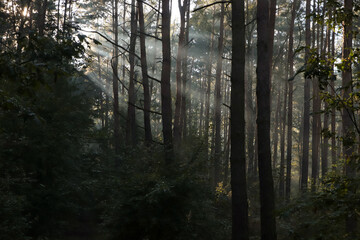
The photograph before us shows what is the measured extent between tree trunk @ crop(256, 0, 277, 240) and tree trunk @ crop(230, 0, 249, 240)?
41 cm

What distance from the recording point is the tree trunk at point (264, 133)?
320 inches

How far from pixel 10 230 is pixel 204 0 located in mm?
23516

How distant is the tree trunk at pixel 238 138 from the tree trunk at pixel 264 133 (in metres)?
0.41

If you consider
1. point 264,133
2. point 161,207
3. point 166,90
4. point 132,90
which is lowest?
point 161,207

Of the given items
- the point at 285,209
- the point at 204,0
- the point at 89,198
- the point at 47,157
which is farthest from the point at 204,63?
the point at 285,209

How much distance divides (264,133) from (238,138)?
0.64 meters

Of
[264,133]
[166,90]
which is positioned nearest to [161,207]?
[264,133]

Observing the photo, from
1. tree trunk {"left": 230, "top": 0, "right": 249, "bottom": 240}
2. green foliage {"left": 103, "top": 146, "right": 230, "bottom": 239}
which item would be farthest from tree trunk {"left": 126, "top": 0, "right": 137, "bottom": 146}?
tree trunk {"left": 230, "top": 0, "right": 249, "bottom": 240}

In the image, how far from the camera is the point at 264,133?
836cm

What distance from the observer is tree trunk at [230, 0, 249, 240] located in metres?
8.09

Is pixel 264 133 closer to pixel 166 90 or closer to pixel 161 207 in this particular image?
pixel 161 207

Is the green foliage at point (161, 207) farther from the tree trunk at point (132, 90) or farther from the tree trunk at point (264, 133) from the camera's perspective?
the tree trunk at point (132, 90)

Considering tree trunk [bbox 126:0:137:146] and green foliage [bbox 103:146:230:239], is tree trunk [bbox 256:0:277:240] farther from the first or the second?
tree trunk [bbox 126:0:137:146]

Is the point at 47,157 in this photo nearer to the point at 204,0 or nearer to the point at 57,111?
the point at 57,111
